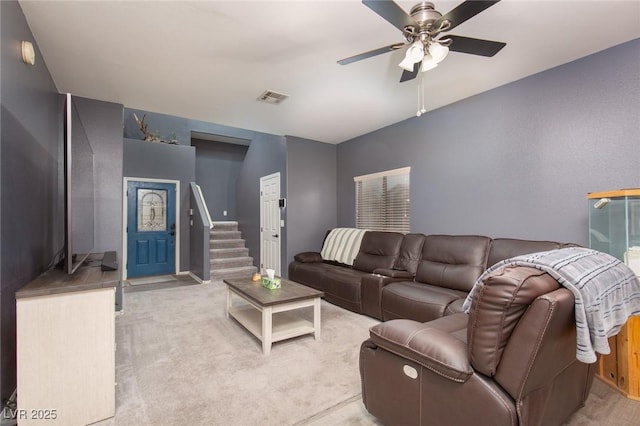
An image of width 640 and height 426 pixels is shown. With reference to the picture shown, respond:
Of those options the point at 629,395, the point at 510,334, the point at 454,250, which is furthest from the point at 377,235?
the point at 510,334

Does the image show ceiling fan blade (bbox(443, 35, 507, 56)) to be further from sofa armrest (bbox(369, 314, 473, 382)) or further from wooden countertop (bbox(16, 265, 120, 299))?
wooden countertop (bbox(16, 265, 120, 299))

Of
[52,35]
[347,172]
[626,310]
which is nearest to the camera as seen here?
[626,310]

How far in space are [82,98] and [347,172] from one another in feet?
12.5

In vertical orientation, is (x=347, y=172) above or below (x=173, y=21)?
below

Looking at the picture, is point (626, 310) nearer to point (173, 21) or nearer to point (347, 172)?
A: point (173, 21)

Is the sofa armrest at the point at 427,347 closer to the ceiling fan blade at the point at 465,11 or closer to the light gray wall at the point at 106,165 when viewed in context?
the ceiling fan blade at the point at 465,11

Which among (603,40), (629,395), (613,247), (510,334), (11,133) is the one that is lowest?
(629,395)

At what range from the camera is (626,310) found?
4.45 feet

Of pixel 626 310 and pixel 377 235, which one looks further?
pixel 377 235

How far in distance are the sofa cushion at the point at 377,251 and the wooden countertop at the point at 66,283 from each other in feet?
9.50

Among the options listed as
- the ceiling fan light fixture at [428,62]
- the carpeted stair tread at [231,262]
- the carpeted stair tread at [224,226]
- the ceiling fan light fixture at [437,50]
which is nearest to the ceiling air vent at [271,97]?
the ceiling fan light fixture at [428,62]

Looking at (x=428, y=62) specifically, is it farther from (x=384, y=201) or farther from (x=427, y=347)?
(x=384, y=201)

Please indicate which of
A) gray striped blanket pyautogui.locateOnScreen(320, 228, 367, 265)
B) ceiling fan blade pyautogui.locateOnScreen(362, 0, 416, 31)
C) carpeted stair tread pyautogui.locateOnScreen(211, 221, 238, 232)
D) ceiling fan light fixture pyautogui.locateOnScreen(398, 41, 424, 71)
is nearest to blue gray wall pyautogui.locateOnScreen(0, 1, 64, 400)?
ceiling fan blade pyautogui.locateOnScreen(362, 0, 416, 31)

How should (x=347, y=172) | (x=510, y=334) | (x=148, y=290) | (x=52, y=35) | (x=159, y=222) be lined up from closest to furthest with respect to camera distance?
1. (x=510, y=334)
2. (x=52, y=35)
3. (x=148, y=290)
4. (x=347, y=172)
5. (x=159, y=222)
